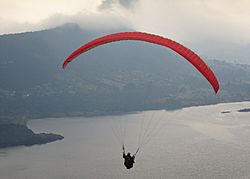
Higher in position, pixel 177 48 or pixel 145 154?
pixel 145 154

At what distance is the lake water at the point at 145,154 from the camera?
282 feet

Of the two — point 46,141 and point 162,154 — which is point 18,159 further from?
point 162,154

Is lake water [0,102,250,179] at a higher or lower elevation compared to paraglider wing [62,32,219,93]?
higher

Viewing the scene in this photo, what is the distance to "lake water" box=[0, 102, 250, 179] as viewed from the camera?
282ft

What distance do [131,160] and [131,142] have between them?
324 ft

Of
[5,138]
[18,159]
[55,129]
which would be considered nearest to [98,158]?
[18,159]

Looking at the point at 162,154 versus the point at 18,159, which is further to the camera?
the point at 18,159

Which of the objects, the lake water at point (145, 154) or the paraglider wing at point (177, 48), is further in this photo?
the lake water at point (145, 154)

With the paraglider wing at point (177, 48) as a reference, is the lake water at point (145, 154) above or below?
above

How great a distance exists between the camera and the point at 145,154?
10394 cm

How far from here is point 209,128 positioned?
141 meters

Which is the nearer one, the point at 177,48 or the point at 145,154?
the point at 177,48

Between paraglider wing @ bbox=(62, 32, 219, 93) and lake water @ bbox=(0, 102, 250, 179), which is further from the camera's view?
lake water @ bbox=(0, 102, 250, 179)

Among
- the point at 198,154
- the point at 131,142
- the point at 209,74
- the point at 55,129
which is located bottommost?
the point at 209,74
